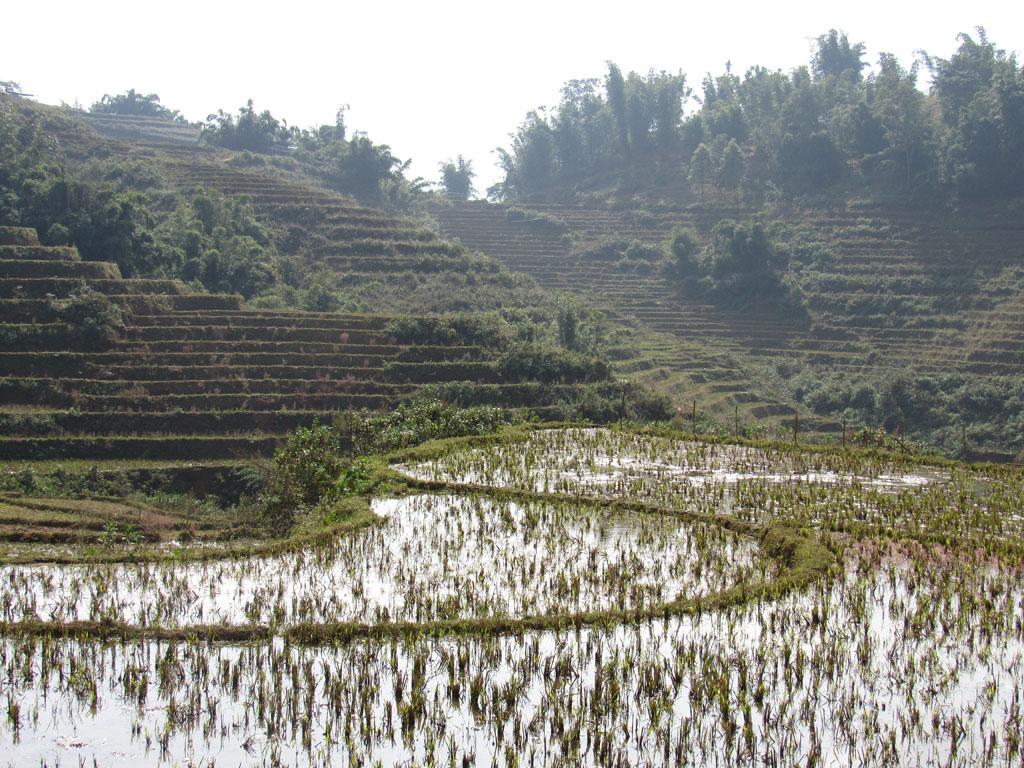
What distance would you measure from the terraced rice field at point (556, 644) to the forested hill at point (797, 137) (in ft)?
125

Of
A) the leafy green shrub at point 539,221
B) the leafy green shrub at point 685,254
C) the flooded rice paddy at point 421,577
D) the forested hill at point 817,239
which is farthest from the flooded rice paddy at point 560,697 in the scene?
the leafy green shrub at point 539,221

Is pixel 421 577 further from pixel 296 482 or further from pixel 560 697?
pixel 296 482

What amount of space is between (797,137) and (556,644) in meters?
50.2

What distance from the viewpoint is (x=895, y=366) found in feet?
117

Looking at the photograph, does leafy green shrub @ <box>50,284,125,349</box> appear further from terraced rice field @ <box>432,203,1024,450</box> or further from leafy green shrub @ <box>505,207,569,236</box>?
leafy green shrub @ <box>505,207,569,236</box>

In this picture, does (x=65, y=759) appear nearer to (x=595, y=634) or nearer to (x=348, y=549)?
(x=595, y=634)

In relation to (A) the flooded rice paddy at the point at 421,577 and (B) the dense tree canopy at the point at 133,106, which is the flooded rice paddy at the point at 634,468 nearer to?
(A) the flooded rice paddy at the point at 421,577

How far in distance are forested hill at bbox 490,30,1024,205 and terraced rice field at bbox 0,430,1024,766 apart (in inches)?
1499

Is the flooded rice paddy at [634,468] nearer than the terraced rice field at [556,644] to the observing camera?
No

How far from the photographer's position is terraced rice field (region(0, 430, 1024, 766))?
20.7 ft

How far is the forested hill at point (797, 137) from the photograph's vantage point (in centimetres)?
4622

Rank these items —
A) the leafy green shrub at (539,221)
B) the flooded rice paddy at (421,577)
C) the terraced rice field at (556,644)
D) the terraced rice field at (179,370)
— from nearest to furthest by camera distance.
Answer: the terraced rice field at (556,644), the flooded rice paddy at (421,577), the terraced rice field at (179,370), the leafy green shrub at (539,221)

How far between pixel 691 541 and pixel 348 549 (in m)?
3.85

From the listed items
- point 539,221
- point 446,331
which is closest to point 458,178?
point 539,221
